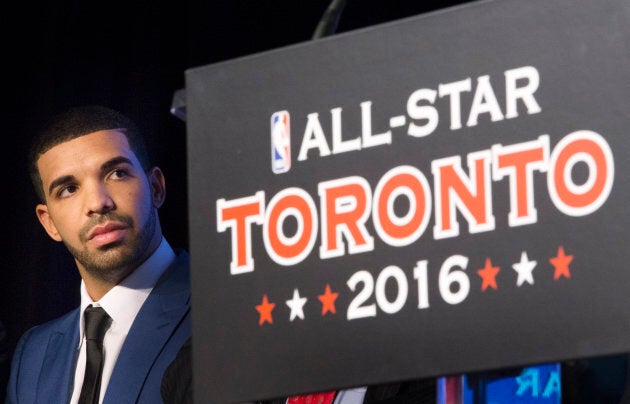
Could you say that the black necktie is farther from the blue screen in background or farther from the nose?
the blue screen in background

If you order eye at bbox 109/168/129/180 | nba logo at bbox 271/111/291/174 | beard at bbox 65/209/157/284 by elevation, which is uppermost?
eye at bbox 109/168/129/180

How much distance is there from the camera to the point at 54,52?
342 centimetres

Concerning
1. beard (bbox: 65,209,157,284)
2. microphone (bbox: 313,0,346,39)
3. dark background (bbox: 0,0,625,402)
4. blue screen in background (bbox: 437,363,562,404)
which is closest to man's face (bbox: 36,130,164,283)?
beard (bbox: 65,209,157,284)

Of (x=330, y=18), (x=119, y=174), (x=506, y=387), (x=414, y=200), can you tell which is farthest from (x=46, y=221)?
(x=414, y=200)

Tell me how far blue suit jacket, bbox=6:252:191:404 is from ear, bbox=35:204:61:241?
0.65 feet

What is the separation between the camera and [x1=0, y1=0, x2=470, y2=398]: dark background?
10.5 ft

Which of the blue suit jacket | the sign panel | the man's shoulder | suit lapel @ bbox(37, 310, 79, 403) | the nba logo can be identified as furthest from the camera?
the man's shoulder

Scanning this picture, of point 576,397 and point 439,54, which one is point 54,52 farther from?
point 439,54

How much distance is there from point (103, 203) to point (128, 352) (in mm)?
347

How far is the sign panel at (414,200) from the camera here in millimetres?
1242

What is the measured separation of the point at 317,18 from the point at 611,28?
1999mm

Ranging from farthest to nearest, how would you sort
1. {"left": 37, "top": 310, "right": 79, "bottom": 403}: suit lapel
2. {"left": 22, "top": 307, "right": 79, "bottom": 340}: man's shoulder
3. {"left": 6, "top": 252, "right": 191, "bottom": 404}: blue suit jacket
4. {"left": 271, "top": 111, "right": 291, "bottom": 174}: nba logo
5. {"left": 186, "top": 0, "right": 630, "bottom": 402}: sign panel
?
{"left": 22, "top": 307, "right": 79, "bottom": 340}: man's shoulder < {"left": 37, "top": 310, "right": 79, "bottom": 403}: suit lapel < {"left": 6, "top": 252, "right": 191, "bottom": 404}: blue suit jacket < {"left": 271, "top": 111, "right": 291, "bottom": 174}: nba logo < {"left": 186, "top": 0, "right": 630, "bottom": 402}: sign panel

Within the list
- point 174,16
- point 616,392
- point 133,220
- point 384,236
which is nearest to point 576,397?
point 616,392

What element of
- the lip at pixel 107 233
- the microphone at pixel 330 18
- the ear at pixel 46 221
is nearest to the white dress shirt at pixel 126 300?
the lip at pixel 107 233
